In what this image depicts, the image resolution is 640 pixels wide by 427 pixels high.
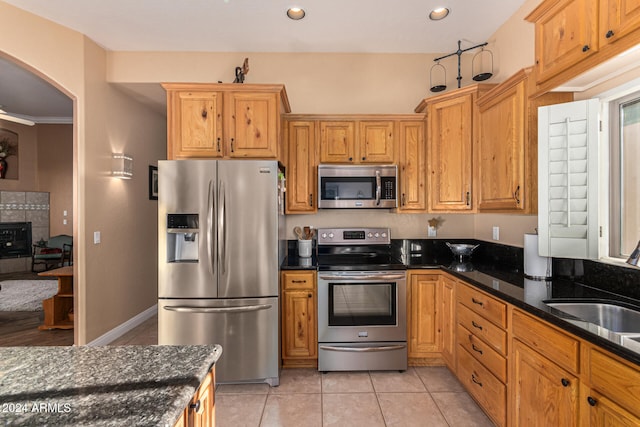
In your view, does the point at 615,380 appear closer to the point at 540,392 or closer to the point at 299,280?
the point at 540,392

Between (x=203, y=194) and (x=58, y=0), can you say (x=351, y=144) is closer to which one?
(x=203, y=194)

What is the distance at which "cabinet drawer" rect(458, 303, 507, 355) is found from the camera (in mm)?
1822

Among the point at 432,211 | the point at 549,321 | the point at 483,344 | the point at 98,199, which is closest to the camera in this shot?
the point at 549,321

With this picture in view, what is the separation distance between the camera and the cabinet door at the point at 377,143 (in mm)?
3037

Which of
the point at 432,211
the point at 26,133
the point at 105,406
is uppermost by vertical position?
the point at 26,133

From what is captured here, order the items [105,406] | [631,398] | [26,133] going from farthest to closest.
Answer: [26,133], [631,398], [105,406]

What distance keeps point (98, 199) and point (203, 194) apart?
1.59 metres

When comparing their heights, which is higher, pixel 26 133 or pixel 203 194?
pixel 26 133

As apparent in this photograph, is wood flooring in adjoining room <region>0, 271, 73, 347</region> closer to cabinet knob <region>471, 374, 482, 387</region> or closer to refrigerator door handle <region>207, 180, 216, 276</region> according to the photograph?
refrigerator door handle <region>207, 180, 216, 276</region>

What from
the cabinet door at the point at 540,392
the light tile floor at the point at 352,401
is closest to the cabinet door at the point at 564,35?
the cabinet door at the point at 540,392

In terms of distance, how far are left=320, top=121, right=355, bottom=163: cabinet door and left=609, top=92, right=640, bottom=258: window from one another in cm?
187

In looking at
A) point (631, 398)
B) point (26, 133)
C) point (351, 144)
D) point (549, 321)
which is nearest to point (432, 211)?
point (351, 144)

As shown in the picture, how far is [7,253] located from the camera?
6.61m

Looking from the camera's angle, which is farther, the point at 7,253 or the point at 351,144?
the point at 7,253
